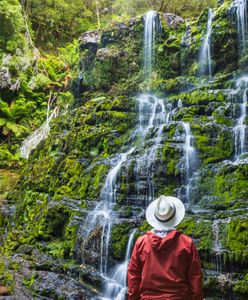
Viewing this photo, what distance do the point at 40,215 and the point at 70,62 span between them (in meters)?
13.0

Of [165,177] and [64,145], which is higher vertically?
[64,145]

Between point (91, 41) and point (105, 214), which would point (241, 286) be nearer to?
point (105, 214)

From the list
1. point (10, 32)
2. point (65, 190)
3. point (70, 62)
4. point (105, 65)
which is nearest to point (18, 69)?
point (10, 32)

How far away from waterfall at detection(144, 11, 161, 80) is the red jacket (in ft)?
42.1

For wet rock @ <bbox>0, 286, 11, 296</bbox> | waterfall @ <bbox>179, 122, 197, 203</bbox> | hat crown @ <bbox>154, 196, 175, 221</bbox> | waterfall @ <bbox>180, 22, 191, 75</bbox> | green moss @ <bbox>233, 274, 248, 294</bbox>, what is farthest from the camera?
waterfall @ <bbox>180, 22, 191, 75</bbox>

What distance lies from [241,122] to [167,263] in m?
7.04

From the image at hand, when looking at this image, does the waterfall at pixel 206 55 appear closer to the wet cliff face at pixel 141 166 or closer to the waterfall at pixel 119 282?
the wet cliff face at pixel 141 166

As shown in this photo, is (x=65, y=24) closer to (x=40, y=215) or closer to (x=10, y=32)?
(x=10, y=32)

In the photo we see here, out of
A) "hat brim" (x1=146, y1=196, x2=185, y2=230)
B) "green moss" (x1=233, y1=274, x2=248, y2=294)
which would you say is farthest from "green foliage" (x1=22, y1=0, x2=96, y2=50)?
"hat brim" (x1=146, y1=196, x2=185, y2=230)

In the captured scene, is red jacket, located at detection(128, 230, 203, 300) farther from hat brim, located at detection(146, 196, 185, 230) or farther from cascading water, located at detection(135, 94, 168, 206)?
cascading water, located at detection(135, 94, 168, 206)

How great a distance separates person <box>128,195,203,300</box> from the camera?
298cm

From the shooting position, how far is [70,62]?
20672 mm

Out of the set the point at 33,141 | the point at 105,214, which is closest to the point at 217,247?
the point at 105,214

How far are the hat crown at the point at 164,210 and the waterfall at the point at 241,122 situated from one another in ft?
19.2
